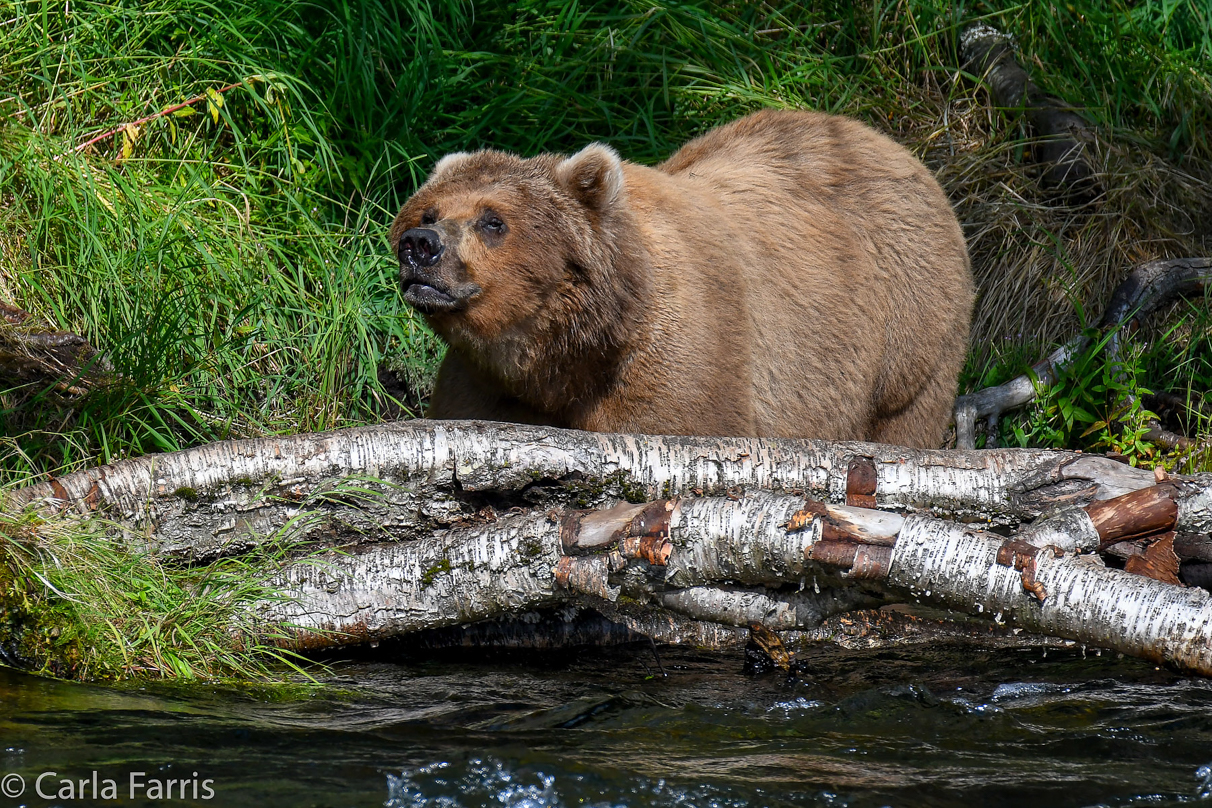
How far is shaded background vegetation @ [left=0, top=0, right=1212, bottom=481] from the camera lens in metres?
5.61

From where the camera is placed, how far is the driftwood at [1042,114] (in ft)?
23.6

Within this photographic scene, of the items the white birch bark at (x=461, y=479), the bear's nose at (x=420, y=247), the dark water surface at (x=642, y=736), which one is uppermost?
the bear's nose at (x=420, y=247)

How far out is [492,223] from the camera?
182 inches

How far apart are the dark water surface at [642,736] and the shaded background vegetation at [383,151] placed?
6.58ft

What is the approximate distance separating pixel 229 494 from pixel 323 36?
3596 millimetres

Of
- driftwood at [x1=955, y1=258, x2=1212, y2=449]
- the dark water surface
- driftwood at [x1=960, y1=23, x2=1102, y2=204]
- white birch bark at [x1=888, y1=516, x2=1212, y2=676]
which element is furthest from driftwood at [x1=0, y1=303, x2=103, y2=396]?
driftwood at [x1=960, y1=23, x2=1102, y2=204]

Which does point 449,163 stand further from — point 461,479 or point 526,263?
point 461,479

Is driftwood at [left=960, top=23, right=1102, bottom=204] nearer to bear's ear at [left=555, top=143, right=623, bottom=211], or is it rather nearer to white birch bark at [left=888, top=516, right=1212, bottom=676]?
bear's ear at [left=555, top=143, right=623, bottom=211]

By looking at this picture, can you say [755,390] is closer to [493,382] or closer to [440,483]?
[493,382]

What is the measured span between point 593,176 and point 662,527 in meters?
1.74

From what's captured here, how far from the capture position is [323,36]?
673 cm

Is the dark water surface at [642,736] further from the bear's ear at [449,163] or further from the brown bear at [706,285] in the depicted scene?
the bear's ear at [449,163]

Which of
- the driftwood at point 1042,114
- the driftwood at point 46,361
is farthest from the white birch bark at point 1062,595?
the driftwood at point 1042,114

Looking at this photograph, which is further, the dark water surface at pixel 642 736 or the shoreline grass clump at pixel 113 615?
the shoreline grass clump at pixel 113 615
